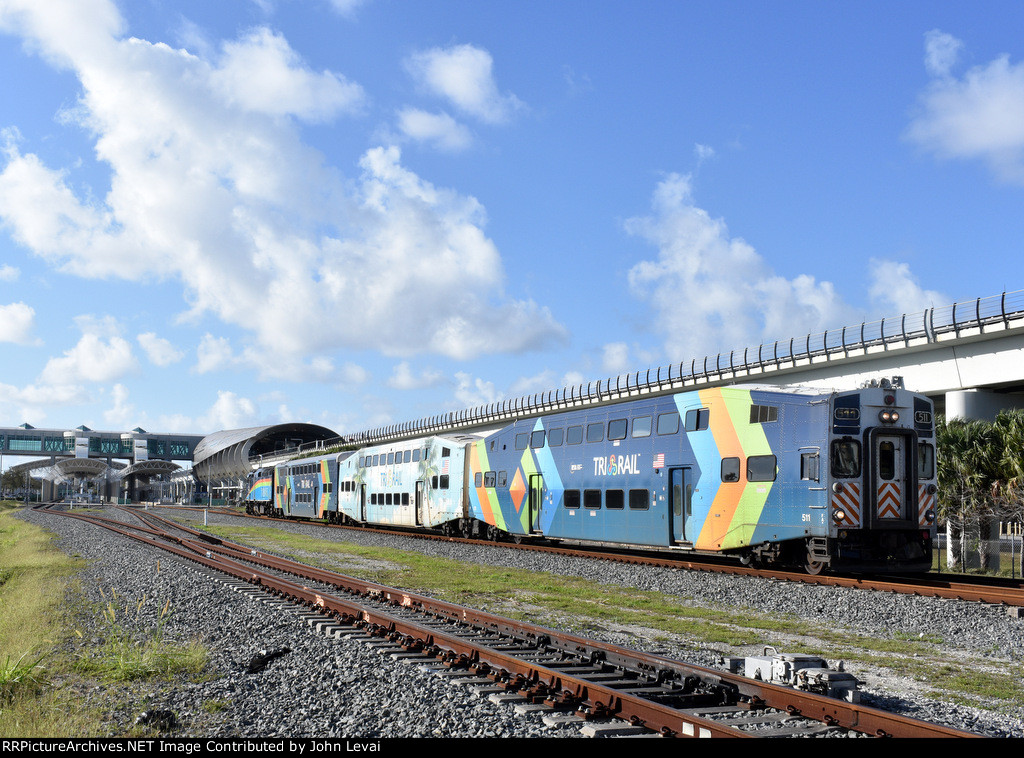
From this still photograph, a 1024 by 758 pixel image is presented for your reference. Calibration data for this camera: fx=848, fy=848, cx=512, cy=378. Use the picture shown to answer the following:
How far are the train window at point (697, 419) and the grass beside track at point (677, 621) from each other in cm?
456

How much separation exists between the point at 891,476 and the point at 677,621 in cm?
696

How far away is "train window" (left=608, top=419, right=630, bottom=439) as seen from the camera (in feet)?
74.4

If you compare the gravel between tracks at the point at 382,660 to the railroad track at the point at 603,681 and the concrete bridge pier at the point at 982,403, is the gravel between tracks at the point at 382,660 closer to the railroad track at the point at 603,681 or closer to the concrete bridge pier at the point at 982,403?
the railroad track at the point at 603,681

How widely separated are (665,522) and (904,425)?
19.9 ft

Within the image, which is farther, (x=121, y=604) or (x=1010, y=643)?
(x=121, y=604)

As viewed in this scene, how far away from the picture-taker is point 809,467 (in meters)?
17.0

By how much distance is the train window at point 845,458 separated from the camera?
55.2 feet

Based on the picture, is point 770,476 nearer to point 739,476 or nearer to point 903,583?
point 739,476

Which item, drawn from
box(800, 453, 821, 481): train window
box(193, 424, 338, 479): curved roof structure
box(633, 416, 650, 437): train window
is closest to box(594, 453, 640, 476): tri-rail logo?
box(633, 416, 650, 437): train window

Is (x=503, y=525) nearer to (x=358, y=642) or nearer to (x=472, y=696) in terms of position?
(x=358, y=642)

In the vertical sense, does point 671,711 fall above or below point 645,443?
below

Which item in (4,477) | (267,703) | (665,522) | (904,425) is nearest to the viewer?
(267,703)
